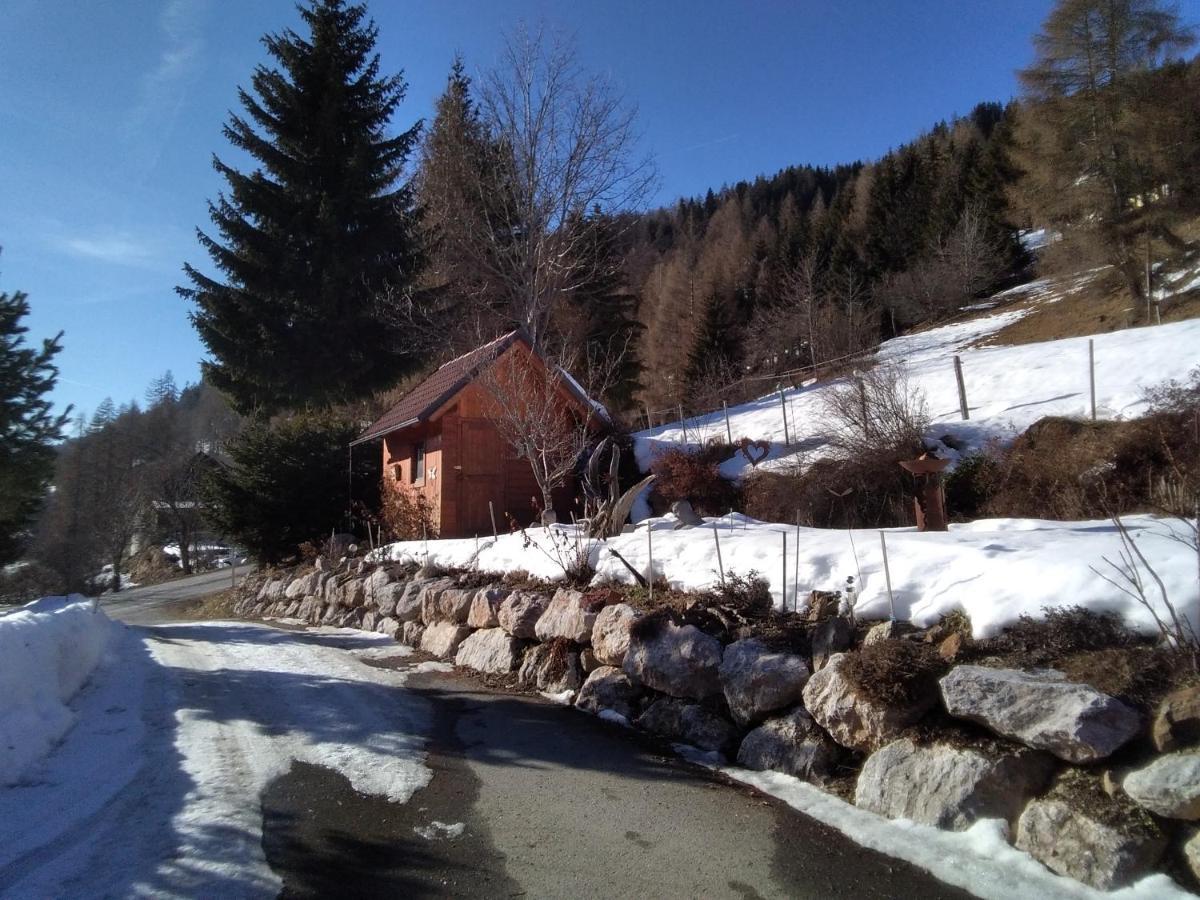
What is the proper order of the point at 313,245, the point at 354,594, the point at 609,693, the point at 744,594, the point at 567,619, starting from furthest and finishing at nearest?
1. the point at 313,245
2. the point at 354,594
3. the point at 567,619
4. the point at 609,693
5. the point at 744,594

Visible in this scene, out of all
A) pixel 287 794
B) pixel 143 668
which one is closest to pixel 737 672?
pixel 287 794

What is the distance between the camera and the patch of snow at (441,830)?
189 inches

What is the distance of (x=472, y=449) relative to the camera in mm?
17141

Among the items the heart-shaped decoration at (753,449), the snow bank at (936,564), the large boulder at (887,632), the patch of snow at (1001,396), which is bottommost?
the large boulder at (887,632)

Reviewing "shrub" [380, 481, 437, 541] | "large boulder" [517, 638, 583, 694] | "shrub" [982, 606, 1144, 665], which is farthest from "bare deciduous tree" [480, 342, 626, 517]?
"shrub" [982, 606, 1144, 665]

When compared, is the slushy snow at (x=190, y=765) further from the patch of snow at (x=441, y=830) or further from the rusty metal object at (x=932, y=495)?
the rusty metal object at (x=932, y=495)

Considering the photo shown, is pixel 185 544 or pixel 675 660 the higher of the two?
pixel 185 544

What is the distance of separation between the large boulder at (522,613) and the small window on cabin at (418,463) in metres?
8.91

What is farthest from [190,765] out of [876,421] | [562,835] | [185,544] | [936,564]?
[185,544]

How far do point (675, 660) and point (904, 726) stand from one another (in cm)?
231

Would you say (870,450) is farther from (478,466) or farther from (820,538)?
(478,466)

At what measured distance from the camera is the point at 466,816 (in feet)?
16.8

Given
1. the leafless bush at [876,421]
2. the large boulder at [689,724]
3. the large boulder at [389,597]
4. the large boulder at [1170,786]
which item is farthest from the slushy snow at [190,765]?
the leafless bush at [876,421]

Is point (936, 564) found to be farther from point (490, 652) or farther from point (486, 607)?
point (486, 607)
